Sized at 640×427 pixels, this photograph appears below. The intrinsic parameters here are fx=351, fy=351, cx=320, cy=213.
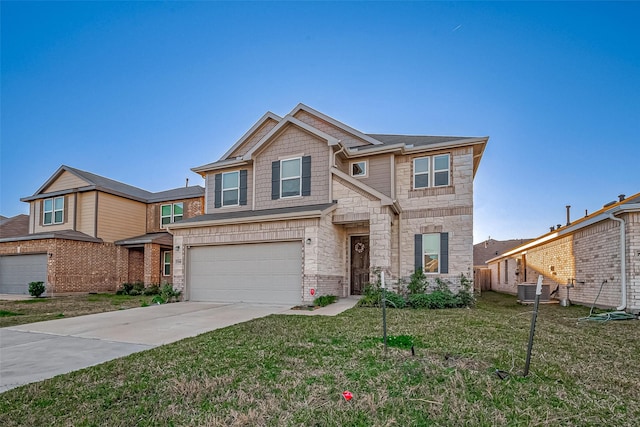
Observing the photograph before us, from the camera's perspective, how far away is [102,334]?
7.20 m

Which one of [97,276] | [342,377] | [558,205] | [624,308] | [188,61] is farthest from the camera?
[558,205]

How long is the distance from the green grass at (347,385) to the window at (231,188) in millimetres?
9210

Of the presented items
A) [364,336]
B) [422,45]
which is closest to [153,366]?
[364,336]

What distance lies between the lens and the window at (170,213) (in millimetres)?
20812

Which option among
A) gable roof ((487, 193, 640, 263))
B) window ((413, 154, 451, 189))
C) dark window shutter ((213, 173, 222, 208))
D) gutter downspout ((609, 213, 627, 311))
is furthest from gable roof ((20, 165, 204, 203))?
gutter downspout ((609, 213, 627, 311))

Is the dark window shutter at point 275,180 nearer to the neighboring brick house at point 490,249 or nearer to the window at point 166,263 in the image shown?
the window at point 166,263

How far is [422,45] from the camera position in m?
13.2

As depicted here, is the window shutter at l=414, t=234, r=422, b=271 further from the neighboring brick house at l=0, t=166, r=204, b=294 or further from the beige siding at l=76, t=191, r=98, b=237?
the beige siding at l=76, t=191, r=98, b=237

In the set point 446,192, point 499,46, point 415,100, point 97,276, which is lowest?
point 97,276

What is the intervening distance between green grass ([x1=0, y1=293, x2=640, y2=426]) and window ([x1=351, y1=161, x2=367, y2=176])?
8.40 metres

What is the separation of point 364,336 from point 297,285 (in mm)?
5333

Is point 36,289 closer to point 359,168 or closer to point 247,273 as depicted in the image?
point 247,273

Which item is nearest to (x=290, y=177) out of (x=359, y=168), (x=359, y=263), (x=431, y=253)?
(x=359, y=168)

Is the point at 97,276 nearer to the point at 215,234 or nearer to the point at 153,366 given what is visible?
the point at 215,234
